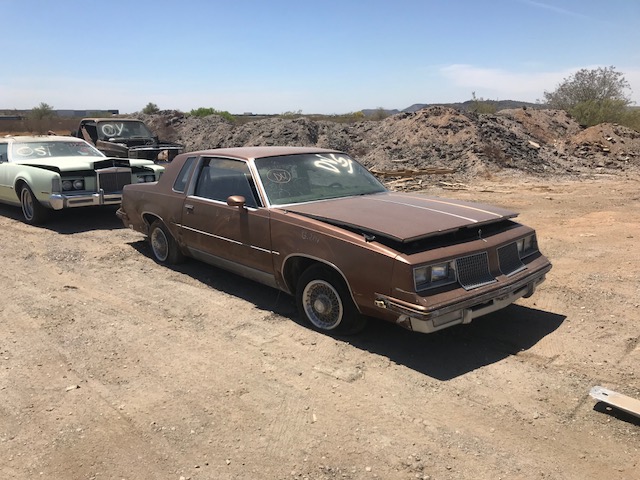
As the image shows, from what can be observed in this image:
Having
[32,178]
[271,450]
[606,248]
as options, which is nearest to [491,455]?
[271,450]

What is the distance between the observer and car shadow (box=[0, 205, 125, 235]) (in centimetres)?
946

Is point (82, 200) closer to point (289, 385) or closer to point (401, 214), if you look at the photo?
point (401, 214)

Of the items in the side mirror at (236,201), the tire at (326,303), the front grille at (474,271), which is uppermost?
the side mirror at (236,201)

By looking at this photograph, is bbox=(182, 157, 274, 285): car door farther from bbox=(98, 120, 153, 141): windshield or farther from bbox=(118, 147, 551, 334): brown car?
bbox=(98, 120, 153, 141): windshield

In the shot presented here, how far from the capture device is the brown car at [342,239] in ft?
13.2

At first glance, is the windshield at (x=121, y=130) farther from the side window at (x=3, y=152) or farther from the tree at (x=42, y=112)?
the tree at (x=42, y=112)

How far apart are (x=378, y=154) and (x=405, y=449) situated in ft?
59.3

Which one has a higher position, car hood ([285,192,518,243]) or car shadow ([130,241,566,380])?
car hood ([285,192,518,243])

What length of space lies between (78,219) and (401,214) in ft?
25.7

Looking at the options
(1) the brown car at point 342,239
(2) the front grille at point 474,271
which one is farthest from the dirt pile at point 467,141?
(2) the front grille at point 474,271

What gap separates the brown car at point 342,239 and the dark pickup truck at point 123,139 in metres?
7.93

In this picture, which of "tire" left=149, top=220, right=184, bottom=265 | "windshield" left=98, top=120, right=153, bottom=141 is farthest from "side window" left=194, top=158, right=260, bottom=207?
"windshield" left=98, top=120, right=153, bottom=141

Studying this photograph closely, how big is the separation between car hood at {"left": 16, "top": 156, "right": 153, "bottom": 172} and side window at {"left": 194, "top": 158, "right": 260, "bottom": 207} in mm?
4236

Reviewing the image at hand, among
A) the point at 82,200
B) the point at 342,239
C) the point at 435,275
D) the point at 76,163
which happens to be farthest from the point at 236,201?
the point at 76,163
